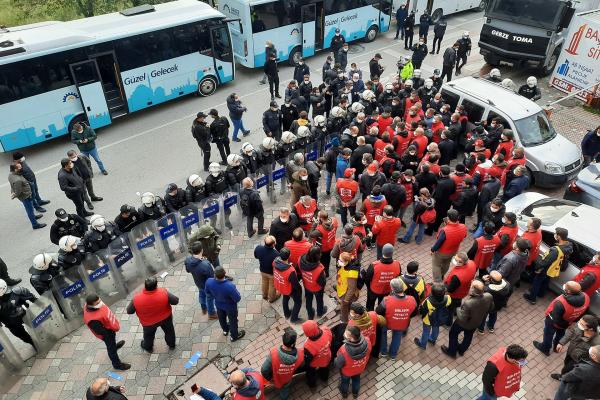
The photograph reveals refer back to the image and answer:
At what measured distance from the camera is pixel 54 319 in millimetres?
7852

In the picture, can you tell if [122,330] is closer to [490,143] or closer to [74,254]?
[74,254]

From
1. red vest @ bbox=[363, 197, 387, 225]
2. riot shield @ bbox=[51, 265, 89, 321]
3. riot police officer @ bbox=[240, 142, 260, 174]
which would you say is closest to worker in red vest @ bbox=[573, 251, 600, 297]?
red vest @ bbox=[363, 197, 387, 225]

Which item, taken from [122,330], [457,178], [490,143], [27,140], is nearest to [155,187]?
[27,140]

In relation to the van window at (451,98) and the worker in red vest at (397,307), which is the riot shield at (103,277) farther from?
the van window at (451,98)

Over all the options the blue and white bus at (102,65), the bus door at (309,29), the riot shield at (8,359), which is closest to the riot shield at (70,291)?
the riot shield at (8,359)

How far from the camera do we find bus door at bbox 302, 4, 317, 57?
1852 centimetres

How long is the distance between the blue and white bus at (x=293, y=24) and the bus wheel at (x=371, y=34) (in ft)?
0.53

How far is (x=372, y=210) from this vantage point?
29.9 ft

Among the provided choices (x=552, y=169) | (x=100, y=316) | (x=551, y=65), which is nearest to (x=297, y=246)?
(x=100, y=316)

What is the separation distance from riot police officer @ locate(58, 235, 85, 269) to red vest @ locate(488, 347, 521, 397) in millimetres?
6676

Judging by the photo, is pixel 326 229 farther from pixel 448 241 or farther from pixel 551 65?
pixel 551 65

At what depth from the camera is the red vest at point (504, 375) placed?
5906mm

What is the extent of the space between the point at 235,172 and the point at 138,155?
5.04 meters

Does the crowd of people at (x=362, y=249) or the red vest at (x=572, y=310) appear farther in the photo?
the red vest at (x=572, y=310)
